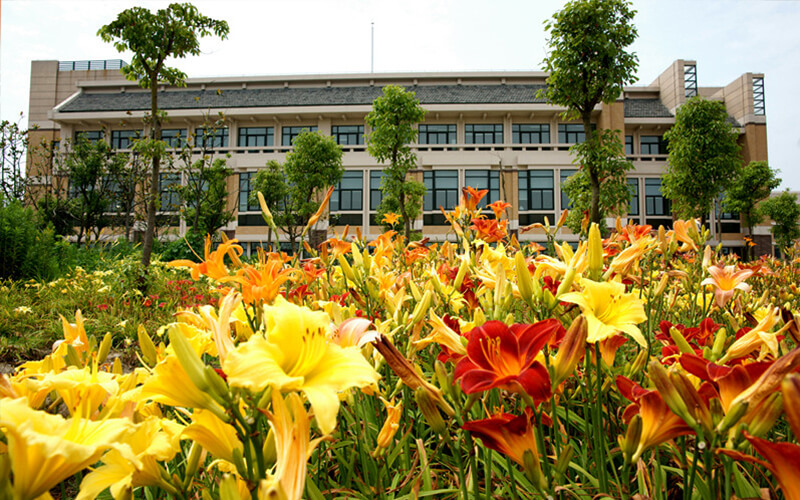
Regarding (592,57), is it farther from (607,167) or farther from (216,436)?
(216,436)

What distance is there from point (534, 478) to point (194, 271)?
0.92 metres

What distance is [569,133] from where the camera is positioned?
2400 centimetres

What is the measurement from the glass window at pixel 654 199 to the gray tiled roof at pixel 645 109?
3.88 meters

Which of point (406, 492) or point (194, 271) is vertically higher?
point (194, 271)

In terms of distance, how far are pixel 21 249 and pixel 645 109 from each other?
2879 cm

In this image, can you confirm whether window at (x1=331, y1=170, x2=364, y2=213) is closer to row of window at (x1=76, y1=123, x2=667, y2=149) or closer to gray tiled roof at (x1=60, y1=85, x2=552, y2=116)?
row of window at (x1=76, y1=123, x2=667, y2=149)

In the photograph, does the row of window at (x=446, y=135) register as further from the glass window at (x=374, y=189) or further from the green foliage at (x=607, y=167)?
the green foliage at (x=607, y=167)

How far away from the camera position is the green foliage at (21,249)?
602 cm

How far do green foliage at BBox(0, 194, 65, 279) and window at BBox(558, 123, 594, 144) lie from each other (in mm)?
23287

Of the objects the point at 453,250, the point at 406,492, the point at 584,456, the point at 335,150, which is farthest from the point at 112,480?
the point at 335,150

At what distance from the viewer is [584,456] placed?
3.17 ft

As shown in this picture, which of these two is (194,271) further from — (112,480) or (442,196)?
(442,196)

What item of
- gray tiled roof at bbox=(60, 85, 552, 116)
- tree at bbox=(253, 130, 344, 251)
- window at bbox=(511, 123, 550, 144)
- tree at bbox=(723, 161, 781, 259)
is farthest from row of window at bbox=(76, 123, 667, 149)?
tree at bbox=(253, 130, 344, 251)

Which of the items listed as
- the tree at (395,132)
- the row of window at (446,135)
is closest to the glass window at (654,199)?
the row of window at (446,135)
